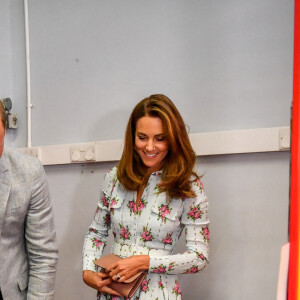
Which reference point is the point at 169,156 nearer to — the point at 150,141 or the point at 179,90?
the point at 150,141

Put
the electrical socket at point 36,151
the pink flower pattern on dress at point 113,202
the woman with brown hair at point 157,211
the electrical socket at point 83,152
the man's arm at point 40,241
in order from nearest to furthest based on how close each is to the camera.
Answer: the man's arm at point 40,241 → the woman with brown hair at point 157,211 → the pink flower pattern on dress at point 113,202 → the electrical socket at point 83,152 → the electrical socket at point 36,151

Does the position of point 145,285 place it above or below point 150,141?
below

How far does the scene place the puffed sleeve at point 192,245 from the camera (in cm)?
142

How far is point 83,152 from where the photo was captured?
217 cm

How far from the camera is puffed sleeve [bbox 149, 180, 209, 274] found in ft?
4.66

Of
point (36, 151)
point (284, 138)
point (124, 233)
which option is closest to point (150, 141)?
point (124, 233)

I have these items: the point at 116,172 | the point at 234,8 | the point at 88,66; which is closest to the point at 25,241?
→ the point at 116,172

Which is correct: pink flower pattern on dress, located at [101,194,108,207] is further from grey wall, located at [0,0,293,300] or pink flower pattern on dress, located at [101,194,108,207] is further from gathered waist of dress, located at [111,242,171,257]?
grey wall, located at [0,0,293,300]

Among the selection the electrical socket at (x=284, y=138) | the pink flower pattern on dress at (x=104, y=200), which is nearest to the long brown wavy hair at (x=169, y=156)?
the pink flower pattern on dress at (x=104, y=200)

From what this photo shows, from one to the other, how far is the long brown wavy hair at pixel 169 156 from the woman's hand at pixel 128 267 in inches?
10.1

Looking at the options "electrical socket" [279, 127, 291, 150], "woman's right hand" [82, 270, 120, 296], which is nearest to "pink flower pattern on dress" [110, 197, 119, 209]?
"woman's right hand" [82, 270, 120, 296]

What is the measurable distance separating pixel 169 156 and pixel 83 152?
0.75 meters

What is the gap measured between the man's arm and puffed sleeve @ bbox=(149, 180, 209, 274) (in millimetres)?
360

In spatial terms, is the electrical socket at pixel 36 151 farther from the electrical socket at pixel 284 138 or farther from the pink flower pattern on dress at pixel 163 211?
the electrical socket at pixel 284 138
